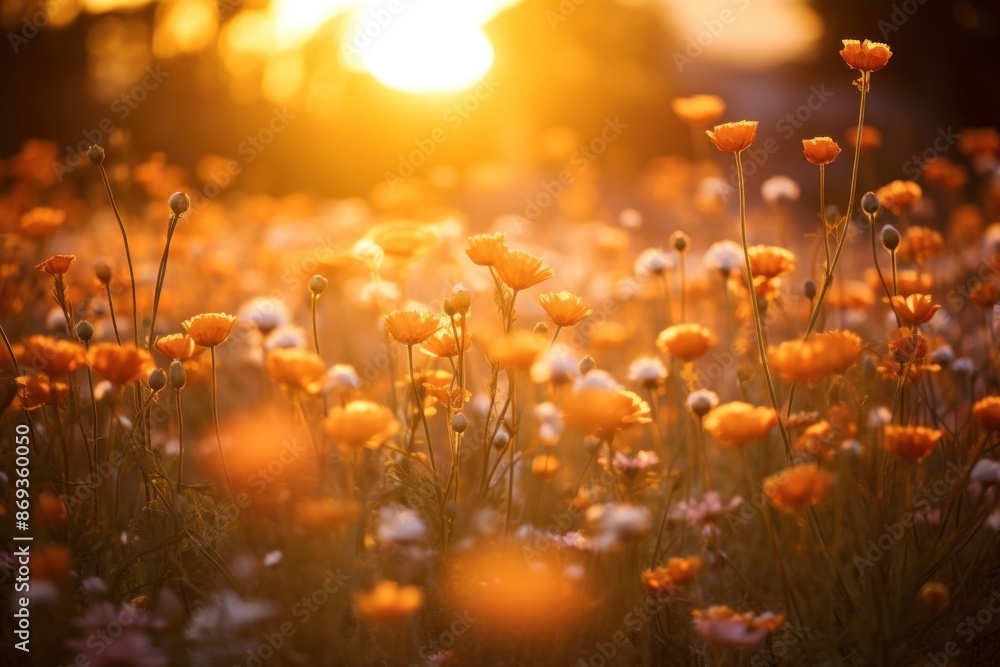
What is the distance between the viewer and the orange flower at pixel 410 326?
1.71m

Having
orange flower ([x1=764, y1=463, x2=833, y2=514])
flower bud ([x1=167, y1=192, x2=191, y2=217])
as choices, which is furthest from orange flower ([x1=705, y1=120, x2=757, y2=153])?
flower bud ([x1=167, y1=192, x2=191, y2=217])

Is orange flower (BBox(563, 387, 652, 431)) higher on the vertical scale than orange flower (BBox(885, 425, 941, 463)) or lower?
higher

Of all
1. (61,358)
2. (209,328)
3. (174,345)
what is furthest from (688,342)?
(61,358)

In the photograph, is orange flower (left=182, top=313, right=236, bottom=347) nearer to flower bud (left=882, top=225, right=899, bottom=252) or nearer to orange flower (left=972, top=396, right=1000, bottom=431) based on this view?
flower bud (left=882, top=225, right=899, bottom=252)

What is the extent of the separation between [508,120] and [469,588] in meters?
9.19

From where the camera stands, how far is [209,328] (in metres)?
1.69

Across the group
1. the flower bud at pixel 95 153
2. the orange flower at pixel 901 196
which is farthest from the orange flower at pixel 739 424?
the flower bud at pixel 95 153

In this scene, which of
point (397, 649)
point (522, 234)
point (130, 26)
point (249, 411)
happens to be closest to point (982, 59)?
point (522, 234)

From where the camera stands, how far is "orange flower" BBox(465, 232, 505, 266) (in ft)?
5.81

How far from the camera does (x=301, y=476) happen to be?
6.08ft

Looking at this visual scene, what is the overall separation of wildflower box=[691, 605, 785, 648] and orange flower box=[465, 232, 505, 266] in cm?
91

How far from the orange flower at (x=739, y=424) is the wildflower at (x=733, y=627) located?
35cm

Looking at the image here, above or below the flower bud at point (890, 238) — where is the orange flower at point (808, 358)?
below

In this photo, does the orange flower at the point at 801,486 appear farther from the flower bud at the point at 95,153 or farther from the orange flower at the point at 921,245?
the flower bud at the point at 95,153
